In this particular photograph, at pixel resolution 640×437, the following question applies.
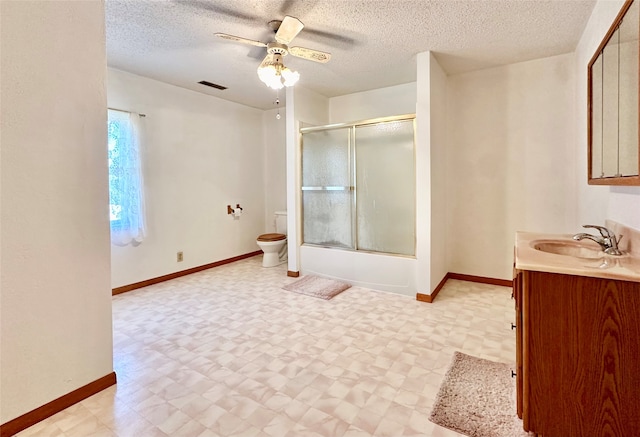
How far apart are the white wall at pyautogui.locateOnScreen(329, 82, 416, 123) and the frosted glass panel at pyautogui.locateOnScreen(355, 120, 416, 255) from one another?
767 millimetres

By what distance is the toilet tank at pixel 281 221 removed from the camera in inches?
193

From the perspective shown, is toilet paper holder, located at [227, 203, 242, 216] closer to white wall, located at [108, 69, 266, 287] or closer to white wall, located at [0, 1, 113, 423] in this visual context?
white wall, located at [108, 69, 266, 287]

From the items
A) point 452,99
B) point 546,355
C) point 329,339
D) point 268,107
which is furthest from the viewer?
point 268,107

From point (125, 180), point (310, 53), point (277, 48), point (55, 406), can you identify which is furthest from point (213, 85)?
point (55, 406)

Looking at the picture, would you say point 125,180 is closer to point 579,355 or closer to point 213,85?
point 213,85

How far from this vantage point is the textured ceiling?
7.05 ft

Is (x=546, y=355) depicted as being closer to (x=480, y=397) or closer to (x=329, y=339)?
(x=480, y=397)

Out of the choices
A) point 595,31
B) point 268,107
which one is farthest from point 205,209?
point 595,31

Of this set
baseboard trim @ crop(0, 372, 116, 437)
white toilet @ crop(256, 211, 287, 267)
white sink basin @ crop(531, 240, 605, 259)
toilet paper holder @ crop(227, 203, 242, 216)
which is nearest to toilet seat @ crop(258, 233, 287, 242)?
white toilet @ crop(256, 211, 287, 267)

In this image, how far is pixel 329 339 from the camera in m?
2.29

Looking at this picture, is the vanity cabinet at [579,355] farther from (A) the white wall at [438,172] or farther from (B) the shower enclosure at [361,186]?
(B) the shower enclosure at [361,186]

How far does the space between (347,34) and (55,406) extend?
3071mm

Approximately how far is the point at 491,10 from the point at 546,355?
2.26 meters

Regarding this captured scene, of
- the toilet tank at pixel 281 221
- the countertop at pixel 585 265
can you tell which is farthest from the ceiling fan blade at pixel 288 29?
the toilet tank at pixel 281 221
